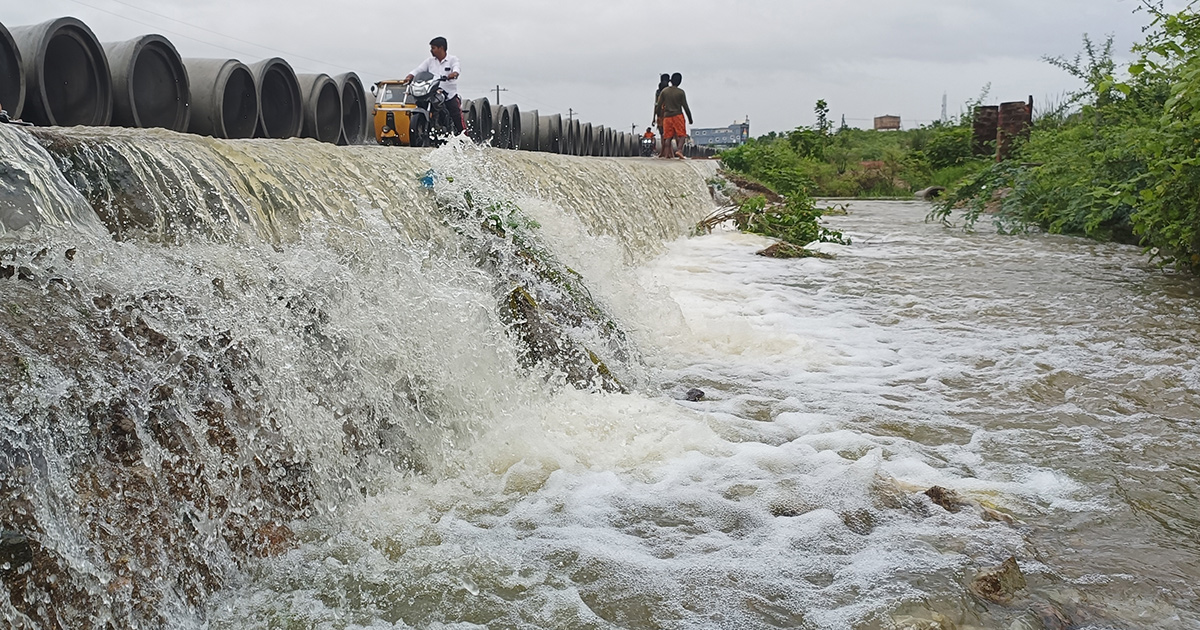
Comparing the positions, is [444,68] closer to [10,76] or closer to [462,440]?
[10,76]

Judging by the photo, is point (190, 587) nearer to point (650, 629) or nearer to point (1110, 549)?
point (650, 629)

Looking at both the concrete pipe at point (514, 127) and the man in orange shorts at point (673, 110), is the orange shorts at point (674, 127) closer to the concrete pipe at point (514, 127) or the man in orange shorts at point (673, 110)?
the man in orange shorts at point (673, 110)

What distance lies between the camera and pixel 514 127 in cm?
1473

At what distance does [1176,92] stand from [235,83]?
6797mm

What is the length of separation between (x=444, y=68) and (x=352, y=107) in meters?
1.25

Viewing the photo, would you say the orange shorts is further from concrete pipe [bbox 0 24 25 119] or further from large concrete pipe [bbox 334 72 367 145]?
concrete pipe [bbox 0 24 25 119]

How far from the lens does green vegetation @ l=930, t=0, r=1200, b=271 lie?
655 cm

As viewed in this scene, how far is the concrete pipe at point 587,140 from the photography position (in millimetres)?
19438

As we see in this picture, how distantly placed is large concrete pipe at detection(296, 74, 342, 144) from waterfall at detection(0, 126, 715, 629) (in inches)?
149

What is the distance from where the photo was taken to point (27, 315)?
7.51 ft

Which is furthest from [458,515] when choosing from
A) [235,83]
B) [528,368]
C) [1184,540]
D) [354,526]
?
[235,83]

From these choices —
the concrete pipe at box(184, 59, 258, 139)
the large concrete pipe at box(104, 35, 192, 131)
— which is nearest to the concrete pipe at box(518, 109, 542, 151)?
the concrete pipe at box(184, 59, 258, 139)

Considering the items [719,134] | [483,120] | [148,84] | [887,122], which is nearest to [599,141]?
[483,120]

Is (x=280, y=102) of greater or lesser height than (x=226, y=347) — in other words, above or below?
above
